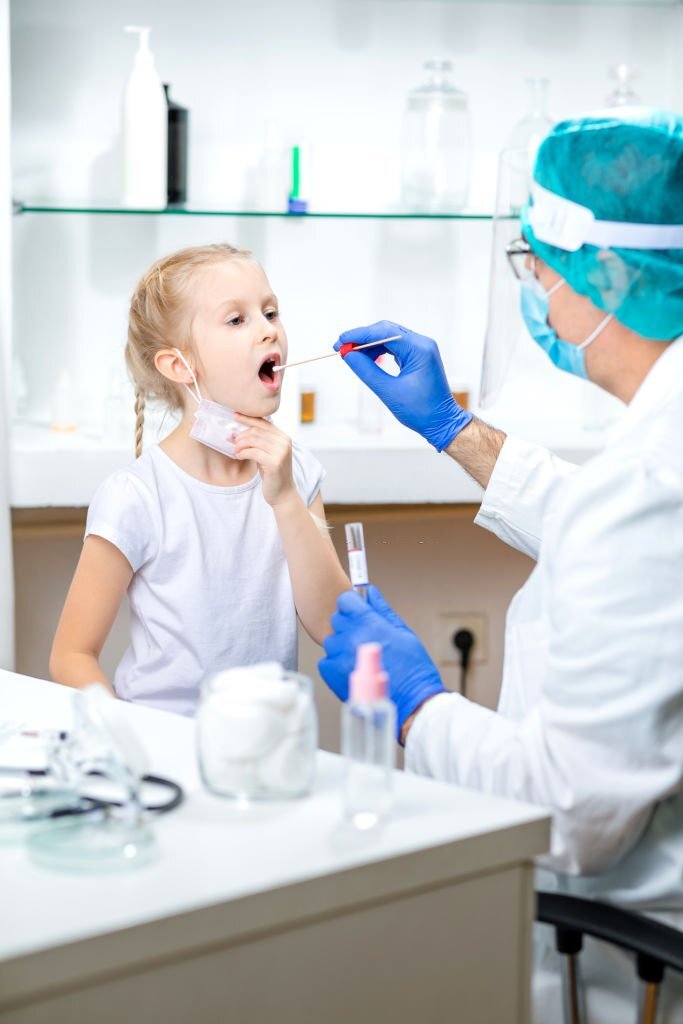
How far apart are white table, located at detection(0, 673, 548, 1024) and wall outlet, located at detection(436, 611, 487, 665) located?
5.85 ft

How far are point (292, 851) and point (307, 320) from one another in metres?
1.87

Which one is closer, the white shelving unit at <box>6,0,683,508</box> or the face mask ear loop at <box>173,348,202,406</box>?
the face mask ear loop at <box>173,348,202,406</box>

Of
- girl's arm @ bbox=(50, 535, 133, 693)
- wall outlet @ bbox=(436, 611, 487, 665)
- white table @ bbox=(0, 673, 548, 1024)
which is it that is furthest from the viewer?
wall outlet @ bbox=(436, 611, 487, 665)

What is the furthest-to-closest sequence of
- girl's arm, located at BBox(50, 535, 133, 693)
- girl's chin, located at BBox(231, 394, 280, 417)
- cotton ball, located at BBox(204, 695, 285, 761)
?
girl's chin, located at BBox(231, 394, 280, 417), girl's arm, located at BBox(50, 535, 133, 693), cotton ball, located at BBox(204, 695, 285, 761)

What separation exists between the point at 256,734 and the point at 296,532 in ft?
2.60

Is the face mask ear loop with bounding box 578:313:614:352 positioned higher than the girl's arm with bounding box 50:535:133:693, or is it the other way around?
the face mask ear loop with bounding box 578:313:614:352

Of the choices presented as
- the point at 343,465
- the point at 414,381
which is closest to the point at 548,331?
the point at 414,381

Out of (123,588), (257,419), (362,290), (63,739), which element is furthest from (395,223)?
(63,739)

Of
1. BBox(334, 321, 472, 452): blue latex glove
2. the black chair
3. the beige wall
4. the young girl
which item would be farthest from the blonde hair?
the black chair

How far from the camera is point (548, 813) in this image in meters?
1.02

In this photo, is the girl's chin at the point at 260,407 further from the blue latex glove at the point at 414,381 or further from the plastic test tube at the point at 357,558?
the plastic test tube at the point at 357,558

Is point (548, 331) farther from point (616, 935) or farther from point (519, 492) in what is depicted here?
point (616, 935)

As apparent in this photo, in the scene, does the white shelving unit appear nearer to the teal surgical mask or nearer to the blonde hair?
the blonde hair

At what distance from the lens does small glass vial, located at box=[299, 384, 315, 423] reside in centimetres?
264
